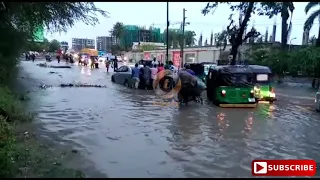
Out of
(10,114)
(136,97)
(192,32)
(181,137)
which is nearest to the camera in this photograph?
(181,137)

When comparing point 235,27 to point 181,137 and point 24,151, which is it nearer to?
point 181,137

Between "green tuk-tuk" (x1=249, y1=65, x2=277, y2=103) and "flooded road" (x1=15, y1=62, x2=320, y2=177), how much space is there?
3.42ft

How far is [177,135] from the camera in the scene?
29.8 ft

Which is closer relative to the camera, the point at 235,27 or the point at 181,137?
the point at 181,137

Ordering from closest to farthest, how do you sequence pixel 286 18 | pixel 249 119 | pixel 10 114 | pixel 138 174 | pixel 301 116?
pixel 138 174
pixel 10 114
pixel 249 119
pixel 301 116
pixel 286 18

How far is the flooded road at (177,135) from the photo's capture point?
6.56 m

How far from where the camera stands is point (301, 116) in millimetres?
13180

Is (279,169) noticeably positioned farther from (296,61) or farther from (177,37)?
(177,37)

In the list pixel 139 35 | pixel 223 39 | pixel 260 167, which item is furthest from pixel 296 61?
pixel 139 35

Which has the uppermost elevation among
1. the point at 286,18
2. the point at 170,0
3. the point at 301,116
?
the point at 286,18

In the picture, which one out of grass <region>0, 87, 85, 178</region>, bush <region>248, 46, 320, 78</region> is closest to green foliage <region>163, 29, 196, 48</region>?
bush <region>248, 46, 320, 78</region>

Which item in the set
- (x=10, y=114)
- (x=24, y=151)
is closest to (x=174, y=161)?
(x=24, y=151)

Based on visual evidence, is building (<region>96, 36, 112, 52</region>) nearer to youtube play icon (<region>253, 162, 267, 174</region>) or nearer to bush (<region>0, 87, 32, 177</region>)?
bush (<region>0, 87, 32, 177</region>)

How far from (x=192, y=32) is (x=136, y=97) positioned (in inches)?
3368
